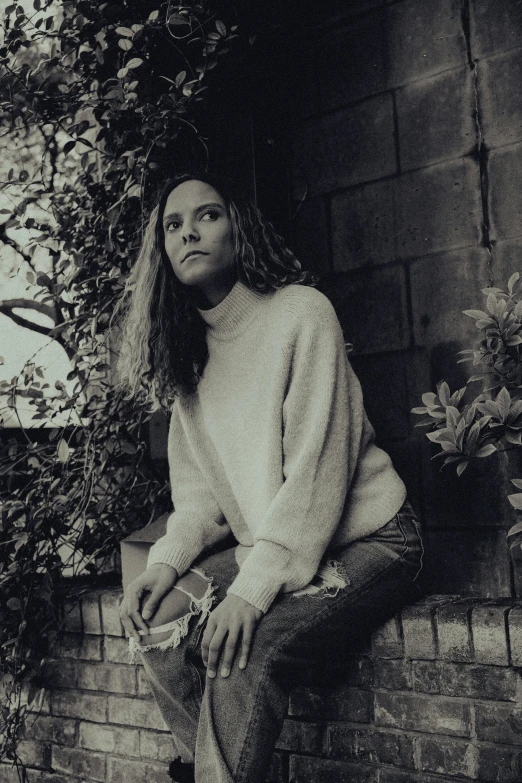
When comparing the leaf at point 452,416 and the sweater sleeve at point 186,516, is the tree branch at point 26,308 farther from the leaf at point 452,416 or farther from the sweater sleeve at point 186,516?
the leaf at point 452,416

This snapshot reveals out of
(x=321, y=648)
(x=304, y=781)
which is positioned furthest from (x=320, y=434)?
(x=304, y=781)

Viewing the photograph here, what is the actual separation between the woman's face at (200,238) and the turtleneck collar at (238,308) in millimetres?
58

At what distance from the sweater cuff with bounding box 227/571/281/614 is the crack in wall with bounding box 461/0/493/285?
43.9 inches

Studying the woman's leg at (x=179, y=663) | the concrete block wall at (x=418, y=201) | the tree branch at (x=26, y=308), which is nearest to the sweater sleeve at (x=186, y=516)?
the woman's leg at (x=179, y=663)

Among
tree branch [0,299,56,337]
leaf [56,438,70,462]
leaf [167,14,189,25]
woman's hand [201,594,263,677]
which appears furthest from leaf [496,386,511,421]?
tree branch [0,299,56,337]

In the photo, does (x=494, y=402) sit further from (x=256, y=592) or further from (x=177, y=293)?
(x=177, y=293)

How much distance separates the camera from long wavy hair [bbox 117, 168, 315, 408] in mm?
2266

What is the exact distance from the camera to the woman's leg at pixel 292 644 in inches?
68.2

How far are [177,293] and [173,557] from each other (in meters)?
0.75

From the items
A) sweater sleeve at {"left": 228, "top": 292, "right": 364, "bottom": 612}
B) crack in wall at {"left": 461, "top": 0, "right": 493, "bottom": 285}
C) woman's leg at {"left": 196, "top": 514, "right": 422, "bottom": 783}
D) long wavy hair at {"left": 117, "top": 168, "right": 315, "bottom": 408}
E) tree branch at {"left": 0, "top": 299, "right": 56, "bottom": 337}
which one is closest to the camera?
woman's leg at {"left": 196, "top": 514, "right": 422, "bottom": 783}

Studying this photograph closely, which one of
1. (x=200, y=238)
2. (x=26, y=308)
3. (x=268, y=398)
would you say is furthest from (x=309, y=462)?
(x=26, y=308)

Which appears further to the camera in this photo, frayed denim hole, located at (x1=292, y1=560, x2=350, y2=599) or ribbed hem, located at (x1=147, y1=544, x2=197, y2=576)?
ribbed hem, located at (x1=147, y1=544, x2=197, y2=576)

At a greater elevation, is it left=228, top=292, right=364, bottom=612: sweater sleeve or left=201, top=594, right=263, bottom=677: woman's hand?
left=228, top=292, right=364, bottom=612: sweater sleeve

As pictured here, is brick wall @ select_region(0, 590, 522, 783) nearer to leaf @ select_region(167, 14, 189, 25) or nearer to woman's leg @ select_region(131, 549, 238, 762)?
woman's leg @ select_region(131, 549, 238, 762)
